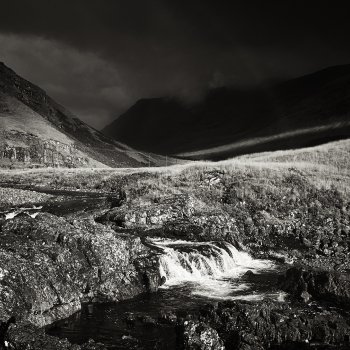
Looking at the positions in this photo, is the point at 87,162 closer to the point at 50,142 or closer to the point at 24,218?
the point at 50,142

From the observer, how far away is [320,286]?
1873cm

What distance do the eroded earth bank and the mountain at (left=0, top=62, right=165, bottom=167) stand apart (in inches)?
2440

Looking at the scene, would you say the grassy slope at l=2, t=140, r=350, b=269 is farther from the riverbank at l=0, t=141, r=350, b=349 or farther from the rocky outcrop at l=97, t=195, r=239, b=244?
the rocky outcrop at l=97, t=195, r=239, b=244

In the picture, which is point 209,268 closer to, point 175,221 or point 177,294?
point 177,294

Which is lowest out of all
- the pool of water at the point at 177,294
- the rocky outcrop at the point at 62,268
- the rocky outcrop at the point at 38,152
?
the pool of water at the point at 177,294

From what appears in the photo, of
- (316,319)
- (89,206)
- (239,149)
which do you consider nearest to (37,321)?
(316,319)

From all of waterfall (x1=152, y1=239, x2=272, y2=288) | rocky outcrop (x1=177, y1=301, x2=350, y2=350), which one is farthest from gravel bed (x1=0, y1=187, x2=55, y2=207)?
rocky outcrop (x1=177, y1=301, x2=350, y2=350)

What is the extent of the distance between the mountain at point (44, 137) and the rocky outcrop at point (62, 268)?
7867 centimetres

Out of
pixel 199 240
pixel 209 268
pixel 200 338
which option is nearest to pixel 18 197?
pixel 199 240

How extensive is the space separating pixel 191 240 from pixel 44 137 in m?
92.0

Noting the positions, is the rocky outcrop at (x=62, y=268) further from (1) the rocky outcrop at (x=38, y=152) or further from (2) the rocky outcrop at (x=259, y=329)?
(1) the rocky outcrop at (x=38, y=152)

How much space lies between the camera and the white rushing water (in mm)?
20578

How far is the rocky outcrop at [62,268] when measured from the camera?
53.0 feet

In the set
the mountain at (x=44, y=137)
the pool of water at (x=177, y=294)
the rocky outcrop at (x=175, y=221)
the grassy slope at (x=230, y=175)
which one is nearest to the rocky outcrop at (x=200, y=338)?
the pool of water at (x=177, y=294)
